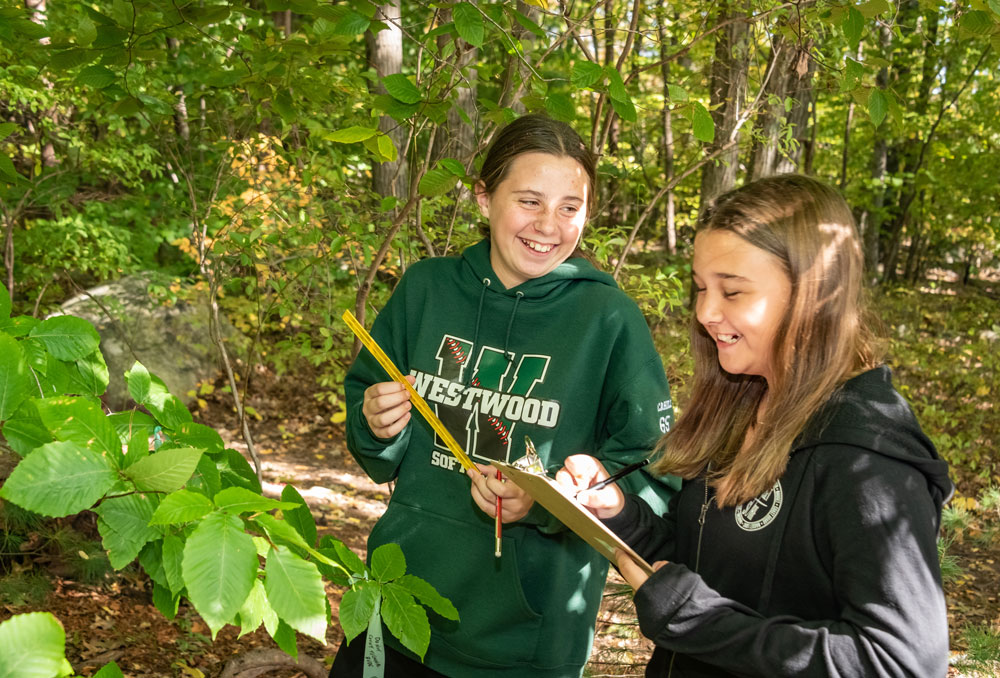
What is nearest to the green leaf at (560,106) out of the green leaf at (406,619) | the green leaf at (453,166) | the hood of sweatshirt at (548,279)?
the green leaf at (453,166)

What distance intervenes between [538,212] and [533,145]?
188 millimetres

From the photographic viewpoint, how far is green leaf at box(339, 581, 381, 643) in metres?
1.40

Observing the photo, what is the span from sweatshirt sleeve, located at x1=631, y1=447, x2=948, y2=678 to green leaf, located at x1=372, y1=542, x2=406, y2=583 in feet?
1.64

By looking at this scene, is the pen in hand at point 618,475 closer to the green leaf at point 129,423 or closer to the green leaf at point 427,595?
the green leaf at point 427,595

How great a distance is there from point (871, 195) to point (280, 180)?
10859 mm

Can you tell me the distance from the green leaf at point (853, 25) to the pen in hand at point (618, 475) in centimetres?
140

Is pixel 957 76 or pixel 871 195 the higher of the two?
pixel 957 76

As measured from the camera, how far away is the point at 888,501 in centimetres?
123

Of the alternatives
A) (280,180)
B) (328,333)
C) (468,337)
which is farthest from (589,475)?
(280,180)

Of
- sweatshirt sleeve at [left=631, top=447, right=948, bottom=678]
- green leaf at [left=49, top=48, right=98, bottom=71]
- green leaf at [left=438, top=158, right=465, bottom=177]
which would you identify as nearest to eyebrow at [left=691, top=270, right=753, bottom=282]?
sweatshirt sleeve at [left=631, top=447, right=948, bottom=678]

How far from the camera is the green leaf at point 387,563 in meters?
1.50

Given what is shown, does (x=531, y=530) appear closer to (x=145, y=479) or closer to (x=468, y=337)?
(x=468, y=337)

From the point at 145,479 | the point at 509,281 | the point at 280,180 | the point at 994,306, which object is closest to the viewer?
the point at 145,479

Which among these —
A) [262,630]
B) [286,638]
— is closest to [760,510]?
[286,638]
